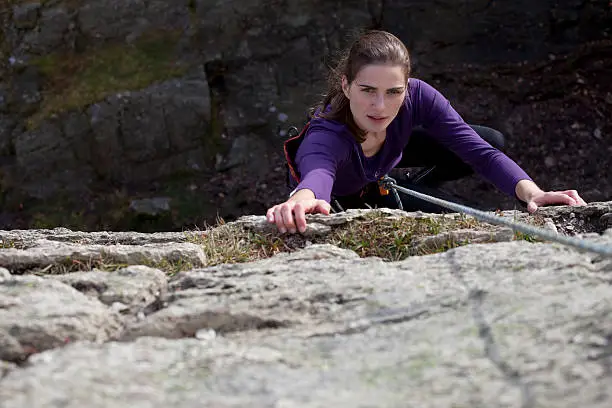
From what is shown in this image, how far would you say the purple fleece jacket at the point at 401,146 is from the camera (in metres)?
3.63

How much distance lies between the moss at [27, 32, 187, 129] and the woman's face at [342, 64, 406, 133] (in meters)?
5.48

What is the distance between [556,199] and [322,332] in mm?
1980

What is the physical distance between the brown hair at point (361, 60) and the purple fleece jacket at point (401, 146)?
0.06 metres

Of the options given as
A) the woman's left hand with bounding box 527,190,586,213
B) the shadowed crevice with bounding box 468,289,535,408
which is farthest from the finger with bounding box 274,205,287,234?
the woman's left hand with bounding box 527,190,586,213

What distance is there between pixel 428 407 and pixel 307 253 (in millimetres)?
1137

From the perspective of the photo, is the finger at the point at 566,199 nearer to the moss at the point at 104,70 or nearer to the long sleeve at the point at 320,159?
the long sleeve at the point at 320,159

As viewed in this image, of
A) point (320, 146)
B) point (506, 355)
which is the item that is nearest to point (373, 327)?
point (506, 355)

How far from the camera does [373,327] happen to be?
5.39ft

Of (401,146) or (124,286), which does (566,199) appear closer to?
(401,146)

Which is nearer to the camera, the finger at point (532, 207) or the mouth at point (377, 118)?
the finger at point (532, 207)

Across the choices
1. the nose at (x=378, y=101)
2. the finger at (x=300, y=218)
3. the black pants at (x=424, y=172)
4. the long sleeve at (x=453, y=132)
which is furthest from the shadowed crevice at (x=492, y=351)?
the black pants at (x=424, y=172)

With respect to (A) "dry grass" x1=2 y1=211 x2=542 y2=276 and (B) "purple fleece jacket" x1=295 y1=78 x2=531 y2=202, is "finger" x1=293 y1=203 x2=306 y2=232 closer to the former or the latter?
(A) "dry grass" x1=2 y1=211 x2=542 y2=276

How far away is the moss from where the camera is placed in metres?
8.55

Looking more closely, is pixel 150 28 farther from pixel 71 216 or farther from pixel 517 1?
pixel 517 1
